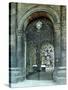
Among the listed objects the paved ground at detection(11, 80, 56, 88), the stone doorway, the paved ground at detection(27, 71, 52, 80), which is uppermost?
the stone doorway

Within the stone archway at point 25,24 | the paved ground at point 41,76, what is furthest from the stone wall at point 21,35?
the paved ground at point 41,76

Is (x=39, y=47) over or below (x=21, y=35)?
below

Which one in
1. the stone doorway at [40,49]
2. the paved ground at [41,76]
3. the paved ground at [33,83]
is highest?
the stone doorway at [40,49]

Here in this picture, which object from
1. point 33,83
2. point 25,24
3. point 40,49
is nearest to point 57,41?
point 40,49

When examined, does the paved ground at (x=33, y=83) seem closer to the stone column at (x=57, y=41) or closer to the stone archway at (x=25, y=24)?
the stone archway at (x=25, y=24)

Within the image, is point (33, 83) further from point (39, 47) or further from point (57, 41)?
point (57, 41)

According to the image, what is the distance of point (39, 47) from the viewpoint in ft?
9.79

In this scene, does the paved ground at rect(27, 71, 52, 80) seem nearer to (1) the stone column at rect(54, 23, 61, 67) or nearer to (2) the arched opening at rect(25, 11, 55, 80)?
(2) the arched opening at rect(25, 11, 55, 80)

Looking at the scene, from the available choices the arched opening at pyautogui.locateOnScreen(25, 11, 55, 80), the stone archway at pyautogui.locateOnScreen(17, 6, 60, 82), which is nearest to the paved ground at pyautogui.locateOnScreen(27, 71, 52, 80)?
the arched opening at pyautogui.locateOnScreen(25, 11, 55, 80)

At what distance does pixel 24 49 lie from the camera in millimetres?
2943

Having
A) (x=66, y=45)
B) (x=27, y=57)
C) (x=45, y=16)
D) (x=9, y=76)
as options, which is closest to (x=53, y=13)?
(x=45, y=16)

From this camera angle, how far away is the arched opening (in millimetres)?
2953

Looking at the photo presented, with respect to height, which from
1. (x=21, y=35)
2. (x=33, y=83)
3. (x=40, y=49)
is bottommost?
(x=33, y=83)

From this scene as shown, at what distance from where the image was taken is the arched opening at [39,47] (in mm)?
2953
